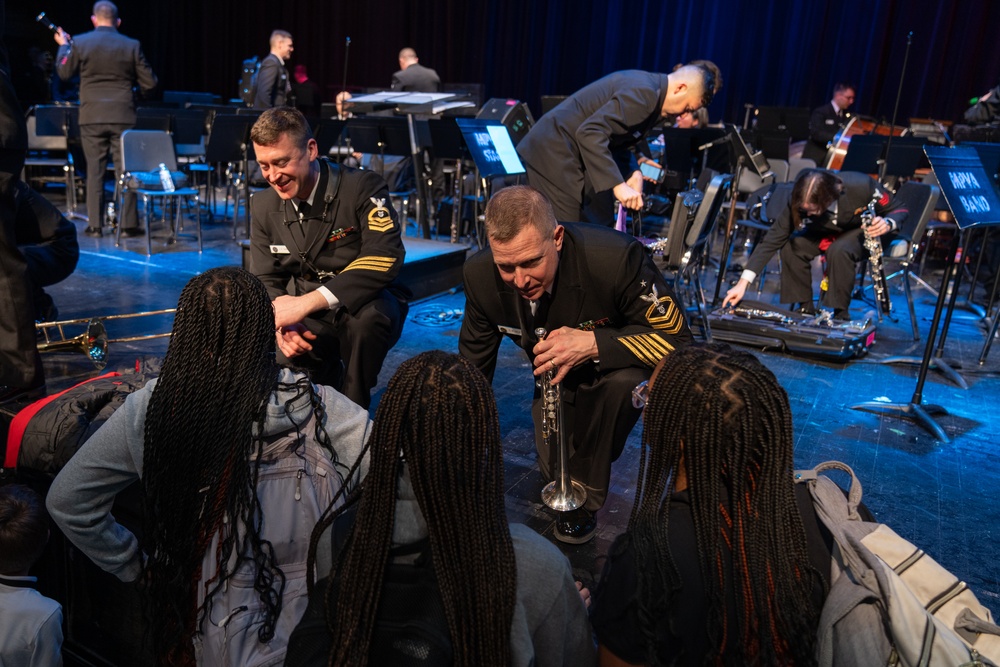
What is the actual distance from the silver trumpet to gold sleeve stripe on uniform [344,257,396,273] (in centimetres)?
85

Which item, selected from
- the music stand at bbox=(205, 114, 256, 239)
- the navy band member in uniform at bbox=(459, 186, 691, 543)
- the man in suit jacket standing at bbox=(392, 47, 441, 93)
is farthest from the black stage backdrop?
the navy band member in uniform at bbox=(459, 186, 691, 543)

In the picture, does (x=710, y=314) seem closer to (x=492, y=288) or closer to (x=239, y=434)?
(x=492, y=288)

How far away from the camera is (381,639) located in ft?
4.51

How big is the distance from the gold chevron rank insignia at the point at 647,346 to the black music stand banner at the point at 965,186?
5.86 feet

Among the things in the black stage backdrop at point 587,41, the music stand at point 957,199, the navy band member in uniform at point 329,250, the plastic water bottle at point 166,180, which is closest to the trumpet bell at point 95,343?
the navy band member in uniform at point 329,250

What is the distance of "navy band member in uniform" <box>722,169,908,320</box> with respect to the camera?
5531mm

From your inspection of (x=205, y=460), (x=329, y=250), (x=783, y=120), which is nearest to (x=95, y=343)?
(x=329, y=250)

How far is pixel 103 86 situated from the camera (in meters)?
7.49

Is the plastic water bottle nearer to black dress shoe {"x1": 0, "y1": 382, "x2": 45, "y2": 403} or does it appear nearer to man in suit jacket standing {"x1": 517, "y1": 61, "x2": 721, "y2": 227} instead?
man in suit jacket standing {"x1": 517, "y1": 61, "x2": 721, "y2": 227}

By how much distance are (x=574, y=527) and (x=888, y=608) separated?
1560mm

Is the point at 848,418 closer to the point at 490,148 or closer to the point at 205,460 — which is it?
the point at 490,148

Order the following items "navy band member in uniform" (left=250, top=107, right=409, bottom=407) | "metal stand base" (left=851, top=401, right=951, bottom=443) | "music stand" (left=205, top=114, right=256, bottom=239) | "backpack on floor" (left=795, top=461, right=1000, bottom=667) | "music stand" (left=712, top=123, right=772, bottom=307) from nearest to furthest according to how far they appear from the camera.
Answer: "backpack on floor" (left=795, top=461, right=1000, bottom=667)
"navy band member in uniform" (left=250, top=107, right=409, bottom=407)
"metal stand base" (left=851, top=401, right=951, bottom=443)
"music stand" (left=712, top=123, right=772, bottom=307)
"music stand" (left=205, top=114, right=256, bottom=239)

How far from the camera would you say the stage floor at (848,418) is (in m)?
3.02

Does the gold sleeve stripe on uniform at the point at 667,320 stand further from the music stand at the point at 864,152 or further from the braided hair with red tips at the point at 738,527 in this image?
the music stand at the point at 864,152
